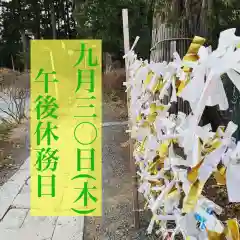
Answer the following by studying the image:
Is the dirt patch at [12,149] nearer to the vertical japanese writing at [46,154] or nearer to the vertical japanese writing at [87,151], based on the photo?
the vertical japanese writing at [46,154]

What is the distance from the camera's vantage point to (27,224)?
2922 millimetres

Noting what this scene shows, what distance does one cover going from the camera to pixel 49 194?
352cm

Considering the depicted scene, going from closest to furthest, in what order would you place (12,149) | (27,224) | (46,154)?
(27,224) < (46,154) < (12,149)

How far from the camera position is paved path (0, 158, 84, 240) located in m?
2.73

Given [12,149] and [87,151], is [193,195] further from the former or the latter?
[12,149]

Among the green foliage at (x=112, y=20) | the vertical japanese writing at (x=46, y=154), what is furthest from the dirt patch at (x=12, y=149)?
the green foliage at (x=112, y=20)

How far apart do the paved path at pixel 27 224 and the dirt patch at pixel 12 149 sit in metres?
0.72

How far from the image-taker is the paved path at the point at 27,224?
2.73m

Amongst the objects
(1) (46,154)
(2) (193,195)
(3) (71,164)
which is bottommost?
(3) (71,164)

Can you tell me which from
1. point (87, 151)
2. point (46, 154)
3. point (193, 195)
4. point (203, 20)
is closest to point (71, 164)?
point (87, 151)

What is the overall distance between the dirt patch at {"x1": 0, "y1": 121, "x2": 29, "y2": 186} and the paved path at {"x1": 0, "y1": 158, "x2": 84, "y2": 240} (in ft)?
2.37

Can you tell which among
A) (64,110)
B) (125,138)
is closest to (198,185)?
(125,138)

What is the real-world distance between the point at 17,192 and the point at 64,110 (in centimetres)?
525

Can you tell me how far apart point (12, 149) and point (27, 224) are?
115 inches
